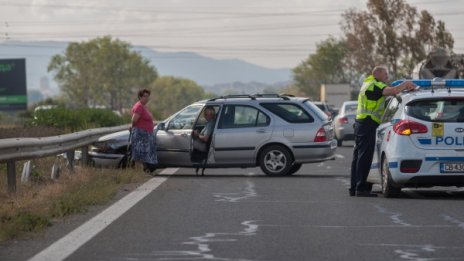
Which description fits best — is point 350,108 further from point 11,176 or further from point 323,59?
point 323,59

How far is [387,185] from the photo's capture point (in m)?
16.3

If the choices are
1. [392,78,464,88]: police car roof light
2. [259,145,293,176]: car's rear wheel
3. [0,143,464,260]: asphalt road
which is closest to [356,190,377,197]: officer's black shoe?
[0,143,464,260]: asphalt road

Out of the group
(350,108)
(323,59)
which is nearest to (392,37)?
(350,108)

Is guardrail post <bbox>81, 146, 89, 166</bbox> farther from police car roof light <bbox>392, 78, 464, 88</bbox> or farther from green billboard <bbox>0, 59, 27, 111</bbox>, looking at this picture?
green billboard <bbox>0, 59, 27, 111</bbox>

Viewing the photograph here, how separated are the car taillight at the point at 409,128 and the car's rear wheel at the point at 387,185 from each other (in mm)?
547

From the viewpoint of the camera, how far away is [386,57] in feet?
248

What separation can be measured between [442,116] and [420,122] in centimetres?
30

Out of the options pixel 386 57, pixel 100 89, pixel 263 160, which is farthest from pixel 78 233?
pixel 100 89

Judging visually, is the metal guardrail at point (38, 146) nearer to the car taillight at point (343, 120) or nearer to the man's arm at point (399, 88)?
the man's arm at point (399, 88)

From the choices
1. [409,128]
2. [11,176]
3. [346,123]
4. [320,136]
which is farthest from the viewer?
[346,123]

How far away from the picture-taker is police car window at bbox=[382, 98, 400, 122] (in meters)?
16.5

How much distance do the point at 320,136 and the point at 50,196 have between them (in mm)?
7476

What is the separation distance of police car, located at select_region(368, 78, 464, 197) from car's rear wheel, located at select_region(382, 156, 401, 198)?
0.04 feet

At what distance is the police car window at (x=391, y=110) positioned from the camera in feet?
54.3
